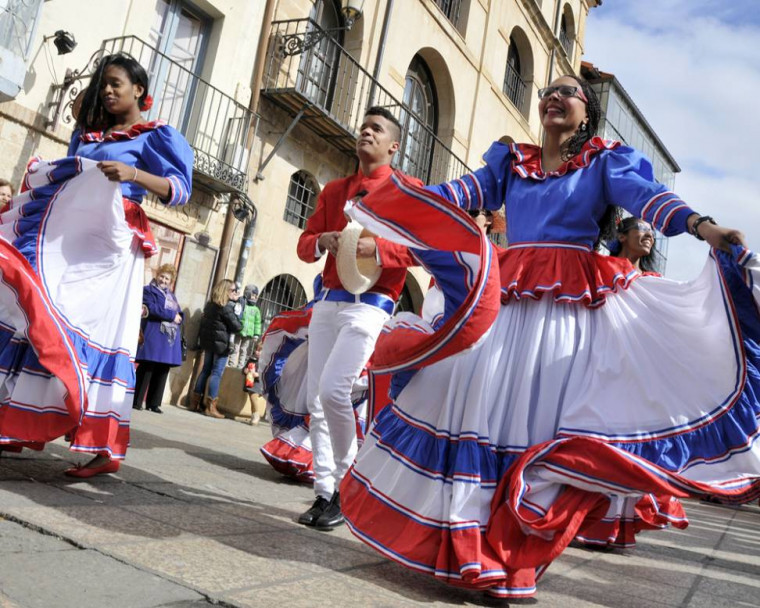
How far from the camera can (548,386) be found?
2.56 metres

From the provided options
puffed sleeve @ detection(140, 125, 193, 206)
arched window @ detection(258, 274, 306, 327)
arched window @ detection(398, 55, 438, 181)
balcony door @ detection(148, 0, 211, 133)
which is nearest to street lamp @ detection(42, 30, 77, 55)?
balcony door @ detection(148, 0, 211, 133)

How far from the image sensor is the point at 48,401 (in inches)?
124

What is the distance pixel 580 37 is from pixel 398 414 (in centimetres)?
2301

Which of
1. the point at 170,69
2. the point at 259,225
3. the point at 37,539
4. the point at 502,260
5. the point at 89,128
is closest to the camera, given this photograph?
the point at 37,539

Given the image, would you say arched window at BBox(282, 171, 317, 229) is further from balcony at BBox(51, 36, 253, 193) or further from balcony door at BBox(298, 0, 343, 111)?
balcony at BBox(51, 36, 253, 193)

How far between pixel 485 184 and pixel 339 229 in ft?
3.45

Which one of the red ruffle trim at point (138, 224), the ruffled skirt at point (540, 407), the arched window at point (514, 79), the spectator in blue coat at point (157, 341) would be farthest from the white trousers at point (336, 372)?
the arched window at point (514, 79)

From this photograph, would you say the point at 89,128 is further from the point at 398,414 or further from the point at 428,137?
the point at 428,137

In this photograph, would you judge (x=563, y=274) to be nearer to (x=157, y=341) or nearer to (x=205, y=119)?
(x=157, y=341)

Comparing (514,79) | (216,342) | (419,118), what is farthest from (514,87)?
(216,342)

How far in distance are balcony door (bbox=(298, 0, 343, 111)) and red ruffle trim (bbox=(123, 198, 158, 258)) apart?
28.1 feet

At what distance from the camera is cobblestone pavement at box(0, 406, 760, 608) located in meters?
1.84

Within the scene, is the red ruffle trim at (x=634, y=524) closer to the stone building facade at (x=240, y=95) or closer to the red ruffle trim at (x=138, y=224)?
the red ruffle trim at (x=138, y=224)

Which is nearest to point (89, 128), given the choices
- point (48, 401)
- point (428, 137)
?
point (48, 401)
